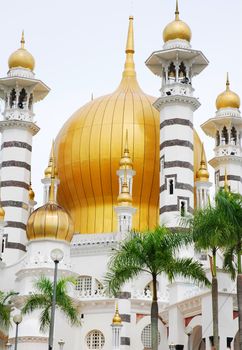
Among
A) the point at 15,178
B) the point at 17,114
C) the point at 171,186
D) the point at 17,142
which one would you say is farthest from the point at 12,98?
the point at 171,186

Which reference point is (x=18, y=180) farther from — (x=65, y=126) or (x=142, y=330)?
(x=142, y=330)

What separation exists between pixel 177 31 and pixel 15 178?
12569 millimetres

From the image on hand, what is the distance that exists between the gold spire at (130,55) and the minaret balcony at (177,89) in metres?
7.93

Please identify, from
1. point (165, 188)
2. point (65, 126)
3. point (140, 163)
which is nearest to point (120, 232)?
point (165, 188)

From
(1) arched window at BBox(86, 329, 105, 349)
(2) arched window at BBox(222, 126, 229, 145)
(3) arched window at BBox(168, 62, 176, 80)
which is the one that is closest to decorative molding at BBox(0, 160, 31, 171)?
(3) arched window at BBox(168, 62, 176, 80)

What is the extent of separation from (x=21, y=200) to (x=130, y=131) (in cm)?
758

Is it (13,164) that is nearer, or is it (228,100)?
(13,164)

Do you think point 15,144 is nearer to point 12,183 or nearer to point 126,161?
point 12,183

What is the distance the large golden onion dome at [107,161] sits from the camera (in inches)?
1788

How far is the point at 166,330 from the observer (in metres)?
39.2

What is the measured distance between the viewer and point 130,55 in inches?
2089

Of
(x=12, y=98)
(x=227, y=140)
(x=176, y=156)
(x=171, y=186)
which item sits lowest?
(x=171, y=186)

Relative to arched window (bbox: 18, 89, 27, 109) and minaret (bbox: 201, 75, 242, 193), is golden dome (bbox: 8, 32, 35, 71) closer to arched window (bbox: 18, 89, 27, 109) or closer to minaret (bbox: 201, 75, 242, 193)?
arched window (bbox: 18, 89, 27, 109)

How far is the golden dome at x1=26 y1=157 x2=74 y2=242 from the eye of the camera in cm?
3826
